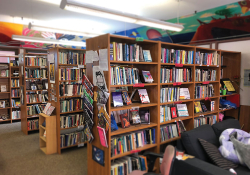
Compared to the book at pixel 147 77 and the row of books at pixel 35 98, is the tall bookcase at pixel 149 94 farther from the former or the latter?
the row of books at pixel 35 98

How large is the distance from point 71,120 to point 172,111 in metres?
2.38

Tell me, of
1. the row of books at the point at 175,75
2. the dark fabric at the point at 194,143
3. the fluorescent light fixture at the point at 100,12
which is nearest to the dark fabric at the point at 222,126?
the dark fabric at the point at 194,143

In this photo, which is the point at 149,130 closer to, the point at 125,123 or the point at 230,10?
the point at 125,123

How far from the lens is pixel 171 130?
3775 millimetres

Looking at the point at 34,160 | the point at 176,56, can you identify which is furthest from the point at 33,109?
the point at 176,56

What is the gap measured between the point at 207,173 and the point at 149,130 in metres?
1.23

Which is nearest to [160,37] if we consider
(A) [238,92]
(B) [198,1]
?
(B) [198,1]

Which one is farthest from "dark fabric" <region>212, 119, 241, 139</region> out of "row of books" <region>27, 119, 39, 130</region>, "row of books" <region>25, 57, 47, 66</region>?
"row of books" <region>25, 57, 47, 66</region>

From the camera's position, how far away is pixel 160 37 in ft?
25.5

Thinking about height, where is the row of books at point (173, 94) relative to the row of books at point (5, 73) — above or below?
below

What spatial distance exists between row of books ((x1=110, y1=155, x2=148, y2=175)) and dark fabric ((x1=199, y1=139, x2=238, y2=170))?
96 centimetres

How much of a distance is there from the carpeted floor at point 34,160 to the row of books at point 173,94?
1.98 metres

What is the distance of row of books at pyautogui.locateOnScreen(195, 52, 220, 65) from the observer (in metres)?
4.20

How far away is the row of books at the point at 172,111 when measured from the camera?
364 centimetres
